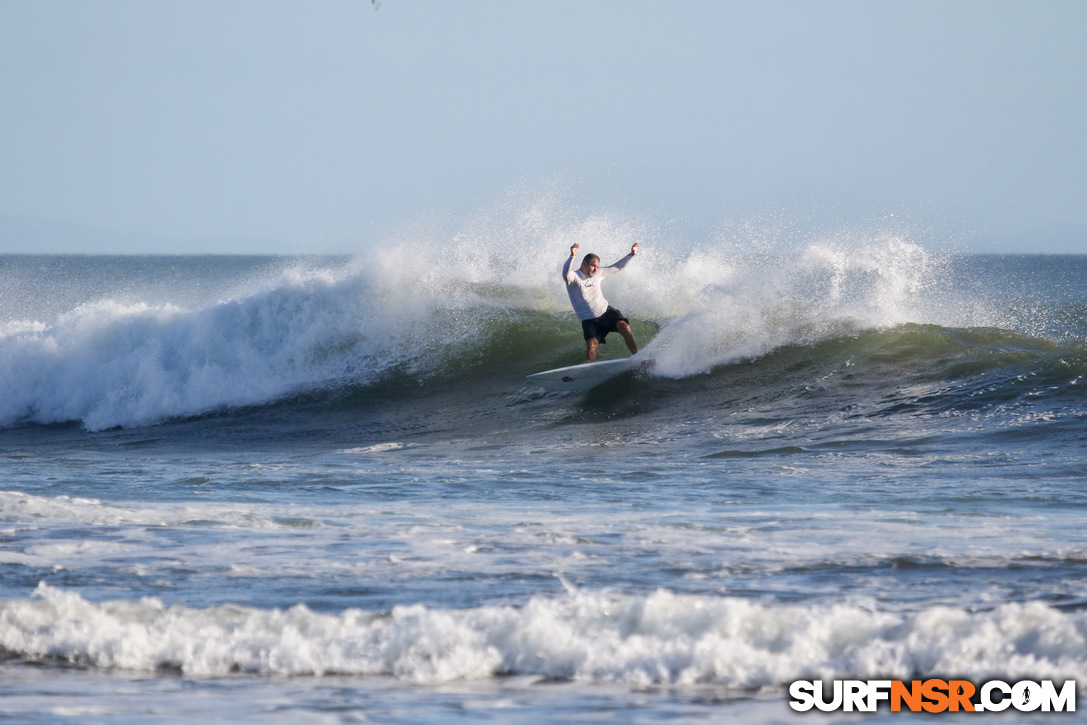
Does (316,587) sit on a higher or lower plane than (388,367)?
lower

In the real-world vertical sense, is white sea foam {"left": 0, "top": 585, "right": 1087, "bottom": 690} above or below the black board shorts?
below

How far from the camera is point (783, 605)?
475 cm

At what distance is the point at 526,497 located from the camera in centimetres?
775

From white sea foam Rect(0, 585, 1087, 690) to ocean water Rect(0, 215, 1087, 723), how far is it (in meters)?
0.01

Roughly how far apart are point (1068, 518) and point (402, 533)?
4077 millimetres

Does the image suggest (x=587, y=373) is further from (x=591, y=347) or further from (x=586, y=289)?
(x=586, y=289)

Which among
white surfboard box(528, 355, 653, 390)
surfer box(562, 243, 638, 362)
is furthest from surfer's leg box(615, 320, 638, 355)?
white surfboard box(528, 355, 653, 390)

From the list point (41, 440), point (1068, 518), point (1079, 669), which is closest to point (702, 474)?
point (1068, 518)

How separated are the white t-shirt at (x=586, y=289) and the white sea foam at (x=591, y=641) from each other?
7808mm

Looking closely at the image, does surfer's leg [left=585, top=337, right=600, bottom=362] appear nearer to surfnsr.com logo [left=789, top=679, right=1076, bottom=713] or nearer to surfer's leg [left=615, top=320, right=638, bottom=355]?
surfer's leg [left=615, top=320, right=638, bottom=355]

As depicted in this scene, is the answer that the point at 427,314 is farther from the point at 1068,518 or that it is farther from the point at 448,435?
the point at 1068,518

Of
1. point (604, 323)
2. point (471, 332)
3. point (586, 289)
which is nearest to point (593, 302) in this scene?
point (586, 289)

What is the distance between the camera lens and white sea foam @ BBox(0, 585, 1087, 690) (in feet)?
13.6

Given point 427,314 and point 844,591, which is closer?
point 844,591
